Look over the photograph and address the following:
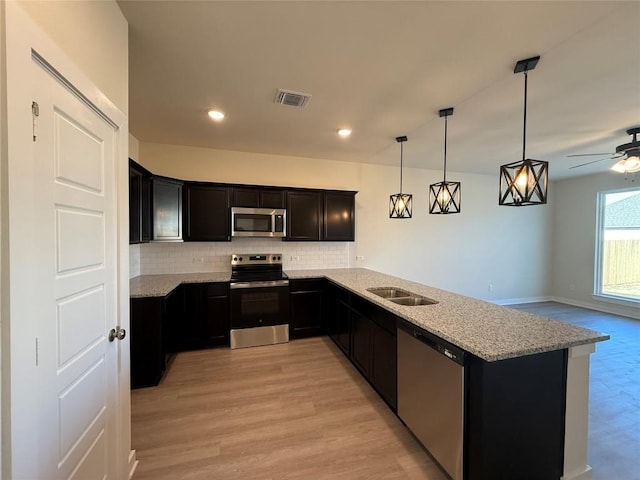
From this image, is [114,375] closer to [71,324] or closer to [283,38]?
[71,324]

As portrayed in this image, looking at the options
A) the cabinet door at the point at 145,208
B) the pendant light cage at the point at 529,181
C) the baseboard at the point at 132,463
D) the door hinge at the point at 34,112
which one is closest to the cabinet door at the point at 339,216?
the cabinet door at the point at 145,208

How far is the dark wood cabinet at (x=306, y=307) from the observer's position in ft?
12.6

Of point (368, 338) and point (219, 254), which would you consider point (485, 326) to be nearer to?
point (368, 338)

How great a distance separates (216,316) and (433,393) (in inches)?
110

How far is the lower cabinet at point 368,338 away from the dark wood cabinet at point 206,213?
72.9 inches

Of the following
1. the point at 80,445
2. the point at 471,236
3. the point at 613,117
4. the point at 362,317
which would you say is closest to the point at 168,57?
the point at 80,445

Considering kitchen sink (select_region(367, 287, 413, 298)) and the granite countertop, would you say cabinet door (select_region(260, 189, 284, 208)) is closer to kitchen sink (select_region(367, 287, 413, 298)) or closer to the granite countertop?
the granite countertop

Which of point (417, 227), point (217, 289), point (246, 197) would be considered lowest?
point (217, 289)

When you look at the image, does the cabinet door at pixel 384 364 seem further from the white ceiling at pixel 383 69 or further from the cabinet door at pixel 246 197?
the cabinet door at pixel 246 197

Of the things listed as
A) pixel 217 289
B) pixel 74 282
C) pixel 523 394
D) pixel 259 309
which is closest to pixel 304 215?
pixel 259 309

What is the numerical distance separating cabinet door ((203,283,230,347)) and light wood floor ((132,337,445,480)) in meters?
0.41

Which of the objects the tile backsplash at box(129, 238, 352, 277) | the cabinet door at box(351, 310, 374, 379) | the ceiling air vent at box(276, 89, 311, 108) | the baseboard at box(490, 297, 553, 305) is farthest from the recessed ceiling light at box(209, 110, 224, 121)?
the baseboard at box(490, 297, 553, 305)

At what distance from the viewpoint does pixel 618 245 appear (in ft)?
17.6

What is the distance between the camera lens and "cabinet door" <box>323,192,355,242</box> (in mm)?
4289
